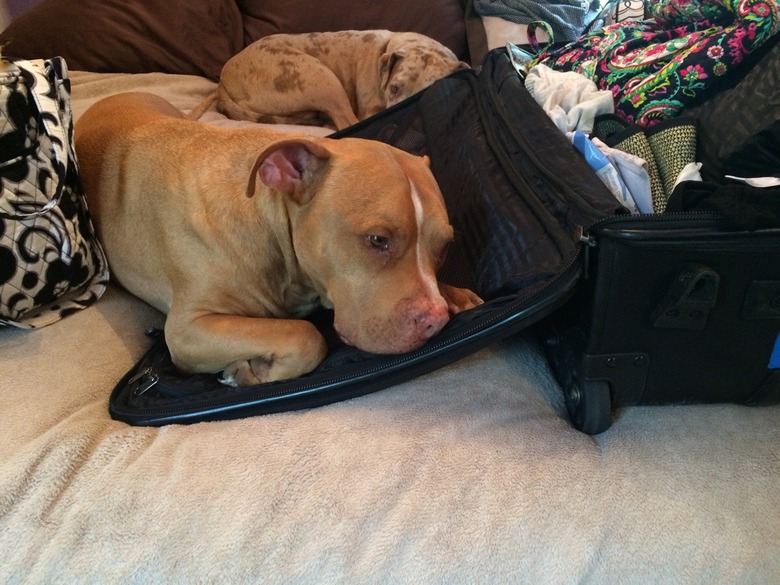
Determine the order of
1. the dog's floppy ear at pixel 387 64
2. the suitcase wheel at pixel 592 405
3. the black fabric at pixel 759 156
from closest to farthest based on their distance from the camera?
the suitcase wheel at pixel 592 405 → the black fabric at pixel 759 156 → the dog's floppy ear at pixel 387 64

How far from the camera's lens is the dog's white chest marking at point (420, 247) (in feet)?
4.81

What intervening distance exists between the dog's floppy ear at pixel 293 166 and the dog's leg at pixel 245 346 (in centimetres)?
36

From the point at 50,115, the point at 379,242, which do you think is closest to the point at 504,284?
the point at 379,242

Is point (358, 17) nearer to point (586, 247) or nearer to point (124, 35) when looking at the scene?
point (124, 35)

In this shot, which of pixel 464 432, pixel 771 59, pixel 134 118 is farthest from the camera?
pixel 134 118

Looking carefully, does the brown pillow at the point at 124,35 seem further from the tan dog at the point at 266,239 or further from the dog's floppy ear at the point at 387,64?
the tan dog at the point at 266,239

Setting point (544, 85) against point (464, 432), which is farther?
point (544, 85)

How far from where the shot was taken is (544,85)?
2.19 m

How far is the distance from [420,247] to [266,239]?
1.42ft

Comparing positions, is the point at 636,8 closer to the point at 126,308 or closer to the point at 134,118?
the point at 134,118

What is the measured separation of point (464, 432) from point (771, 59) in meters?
1.52

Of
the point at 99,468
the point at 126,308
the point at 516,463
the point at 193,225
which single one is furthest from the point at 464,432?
the point at 126,308

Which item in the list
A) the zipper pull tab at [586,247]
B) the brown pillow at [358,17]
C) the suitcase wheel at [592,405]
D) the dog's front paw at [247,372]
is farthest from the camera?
the brown pillow at [358,17]

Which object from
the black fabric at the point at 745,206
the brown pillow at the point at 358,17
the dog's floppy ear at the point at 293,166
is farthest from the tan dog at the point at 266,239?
the brown pillow at the point at 358,17
